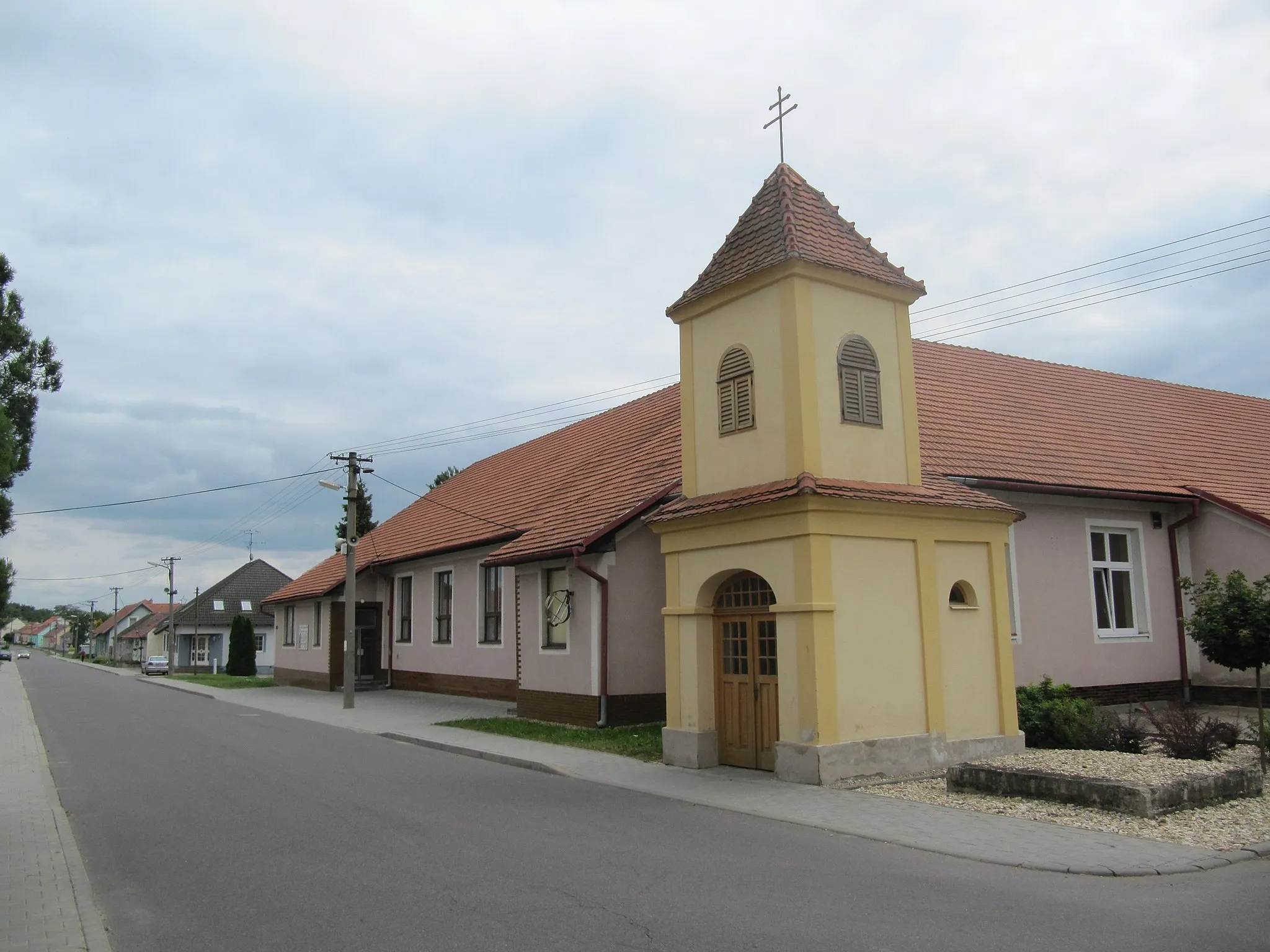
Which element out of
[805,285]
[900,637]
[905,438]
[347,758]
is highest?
[805,285]

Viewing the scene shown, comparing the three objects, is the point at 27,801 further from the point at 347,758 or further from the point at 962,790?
the point at 962,790

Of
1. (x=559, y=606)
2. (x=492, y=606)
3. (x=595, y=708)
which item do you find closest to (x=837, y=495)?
(x=595, y=708)

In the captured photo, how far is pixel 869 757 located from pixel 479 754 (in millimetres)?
6306

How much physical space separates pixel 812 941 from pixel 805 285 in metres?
8.35

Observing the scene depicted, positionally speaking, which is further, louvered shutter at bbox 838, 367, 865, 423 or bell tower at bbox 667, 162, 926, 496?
louvered shutter at bbox 838, 367, 865, 423

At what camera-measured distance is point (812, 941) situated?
571 centimetres

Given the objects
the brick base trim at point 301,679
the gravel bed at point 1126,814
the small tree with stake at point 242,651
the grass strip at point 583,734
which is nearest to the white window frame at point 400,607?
the brick base trim at point 301,679

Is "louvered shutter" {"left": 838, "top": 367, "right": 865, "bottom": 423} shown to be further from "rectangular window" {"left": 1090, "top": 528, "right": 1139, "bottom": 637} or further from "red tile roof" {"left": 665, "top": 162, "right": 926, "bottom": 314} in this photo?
"rectangular window" {"left": 1090, "top": 528, "right": 1139, "bottom": 637}

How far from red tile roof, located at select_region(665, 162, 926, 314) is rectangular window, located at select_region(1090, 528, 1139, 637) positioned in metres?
7.96

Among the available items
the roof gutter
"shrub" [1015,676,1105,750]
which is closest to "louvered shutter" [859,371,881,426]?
the roof gutter

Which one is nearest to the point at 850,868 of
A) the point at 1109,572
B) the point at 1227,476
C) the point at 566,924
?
the point at 566,924

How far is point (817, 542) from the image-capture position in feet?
37.1

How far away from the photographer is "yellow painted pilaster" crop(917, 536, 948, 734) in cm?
1185

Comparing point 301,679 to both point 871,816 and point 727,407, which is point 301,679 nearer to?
point 727,407
